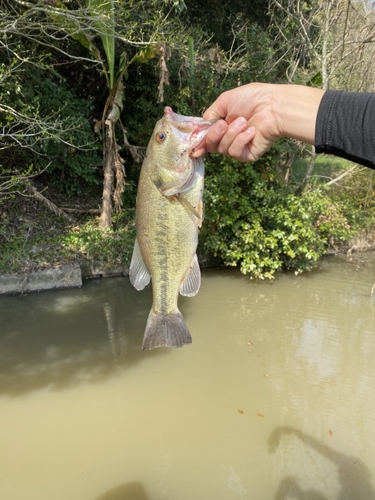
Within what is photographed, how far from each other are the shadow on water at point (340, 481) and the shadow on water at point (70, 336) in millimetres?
2191

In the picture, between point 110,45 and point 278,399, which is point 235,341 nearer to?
point 278,399

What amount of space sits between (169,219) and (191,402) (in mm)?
3024

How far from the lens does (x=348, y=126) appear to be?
1436mm

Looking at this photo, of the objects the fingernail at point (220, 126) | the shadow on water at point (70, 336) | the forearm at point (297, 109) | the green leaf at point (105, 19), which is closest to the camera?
the forearm at point (297, 109)

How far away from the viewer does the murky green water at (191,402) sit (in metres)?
3.48

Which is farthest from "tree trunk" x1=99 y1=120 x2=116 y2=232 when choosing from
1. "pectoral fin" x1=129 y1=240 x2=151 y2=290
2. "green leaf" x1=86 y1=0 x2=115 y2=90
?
"pectoral fin" x1=129 y1=240 x2=151 y2=290

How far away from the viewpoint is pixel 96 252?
24.2 feet

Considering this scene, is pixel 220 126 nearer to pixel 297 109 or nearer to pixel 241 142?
pixel 241 142

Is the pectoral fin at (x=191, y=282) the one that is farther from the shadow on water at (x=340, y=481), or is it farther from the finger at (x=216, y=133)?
the shadow on water at (x=340, y=481)

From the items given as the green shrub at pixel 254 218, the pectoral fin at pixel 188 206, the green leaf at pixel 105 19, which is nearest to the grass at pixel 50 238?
the green shrub at pixel 254 218

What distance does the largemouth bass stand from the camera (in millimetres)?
1914

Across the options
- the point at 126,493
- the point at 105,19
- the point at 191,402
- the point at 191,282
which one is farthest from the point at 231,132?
the point at 105,19

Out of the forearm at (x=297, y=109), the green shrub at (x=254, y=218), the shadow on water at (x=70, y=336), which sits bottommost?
the shadow on water at (x=70, y=336)

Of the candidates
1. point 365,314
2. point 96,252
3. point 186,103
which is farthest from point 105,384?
point 186,103
